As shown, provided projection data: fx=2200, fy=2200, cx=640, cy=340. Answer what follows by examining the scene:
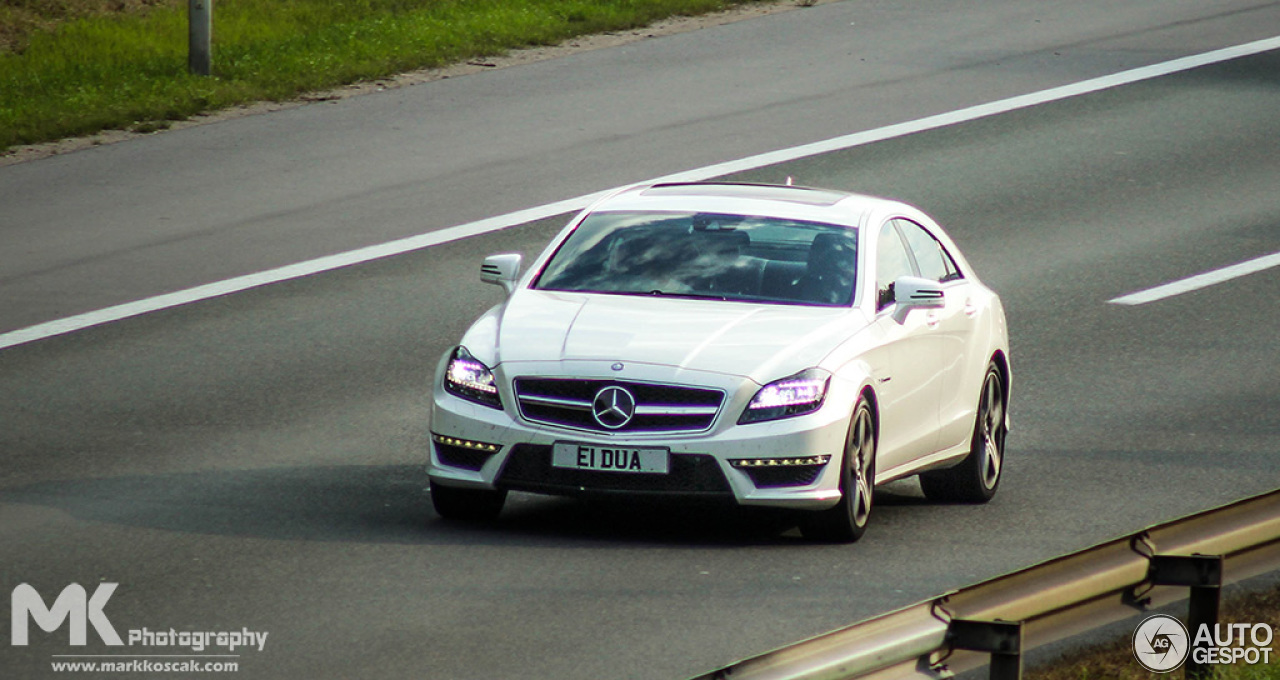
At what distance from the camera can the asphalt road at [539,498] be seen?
8.82m

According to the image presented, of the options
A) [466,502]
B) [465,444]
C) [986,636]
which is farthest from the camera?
[466,502]

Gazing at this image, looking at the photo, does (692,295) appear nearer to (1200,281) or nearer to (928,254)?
(928,254)

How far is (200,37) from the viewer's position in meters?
22.9

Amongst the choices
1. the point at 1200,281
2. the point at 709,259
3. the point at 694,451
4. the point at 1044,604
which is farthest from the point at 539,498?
the point at 1200,281

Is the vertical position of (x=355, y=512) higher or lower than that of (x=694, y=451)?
lower

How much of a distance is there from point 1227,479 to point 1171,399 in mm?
2334

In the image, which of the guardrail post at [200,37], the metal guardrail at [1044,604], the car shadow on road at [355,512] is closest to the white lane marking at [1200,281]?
the car shadow on road at [355,512]

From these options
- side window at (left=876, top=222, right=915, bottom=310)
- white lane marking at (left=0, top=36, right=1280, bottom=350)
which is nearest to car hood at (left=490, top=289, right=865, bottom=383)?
side window at (left=876, top=222, right=915, bottom=310)

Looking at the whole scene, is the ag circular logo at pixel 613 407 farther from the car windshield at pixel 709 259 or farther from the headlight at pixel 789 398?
the car windshield at pixel 709 259

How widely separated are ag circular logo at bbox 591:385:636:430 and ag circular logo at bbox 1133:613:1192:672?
2826mm

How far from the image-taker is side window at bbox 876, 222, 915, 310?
11219 mm

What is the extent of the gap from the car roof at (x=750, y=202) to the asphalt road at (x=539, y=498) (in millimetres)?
1615

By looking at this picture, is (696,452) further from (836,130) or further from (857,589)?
(836,130)

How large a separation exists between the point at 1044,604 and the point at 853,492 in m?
3.29
